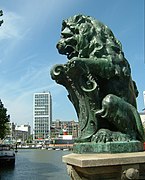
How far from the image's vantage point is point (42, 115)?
433 feet

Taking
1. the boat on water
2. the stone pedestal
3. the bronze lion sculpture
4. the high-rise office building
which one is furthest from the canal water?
the high-rise office building

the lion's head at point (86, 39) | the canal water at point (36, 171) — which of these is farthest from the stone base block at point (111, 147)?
the canal water at point (36, 171)

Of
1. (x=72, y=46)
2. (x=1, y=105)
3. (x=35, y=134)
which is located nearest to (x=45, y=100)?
(x=35, y=134)

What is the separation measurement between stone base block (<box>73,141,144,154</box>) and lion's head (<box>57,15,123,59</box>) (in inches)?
Answer: 68.3

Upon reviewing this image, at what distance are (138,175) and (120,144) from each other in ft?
2.03

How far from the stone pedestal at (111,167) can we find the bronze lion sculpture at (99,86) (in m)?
0.64

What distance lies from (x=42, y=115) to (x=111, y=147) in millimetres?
129697

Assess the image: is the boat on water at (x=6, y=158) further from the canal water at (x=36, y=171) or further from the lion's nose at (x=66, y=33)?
the lion's nose at (x=66, y=33)

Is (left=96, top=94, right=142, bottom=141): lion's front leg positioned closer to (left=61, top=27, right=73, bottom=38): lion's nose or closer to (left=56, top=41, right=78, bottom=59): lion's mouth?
(left=56, top=41, right=78, bottom=59): lion's mouth

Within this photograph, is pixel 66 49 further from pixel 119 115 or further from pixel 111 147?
pixel 111 147

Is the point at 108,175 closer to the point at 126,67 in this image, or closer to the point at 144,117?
the point at 126,67

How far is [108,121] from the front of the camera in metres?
4.46

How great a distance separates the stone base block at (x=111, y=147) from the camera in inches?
160

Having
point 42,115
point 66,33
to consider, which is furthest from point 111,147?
point 42,115
